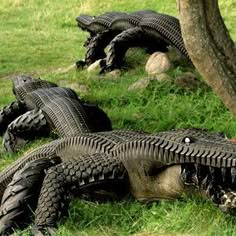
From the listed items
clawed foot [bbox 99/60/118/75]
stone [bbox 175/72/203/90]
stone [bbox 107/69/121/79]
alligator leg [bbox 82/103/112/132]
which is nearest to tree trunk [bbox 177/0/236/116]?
alligator leg [bbox 82/103/112/132]

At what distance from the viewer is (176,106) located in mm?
7508

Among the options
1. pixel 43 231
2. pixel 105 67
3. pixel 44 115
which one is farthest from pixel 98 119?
pixel 43 231

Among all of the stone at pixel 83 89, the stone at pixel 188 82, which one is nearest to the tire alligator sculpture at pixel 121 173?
the stone at pixel 188 82

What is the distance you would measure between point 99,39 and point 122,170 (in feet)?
20.6

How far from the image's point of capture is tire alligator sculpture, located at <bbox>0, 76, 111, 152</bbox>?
22.8ft

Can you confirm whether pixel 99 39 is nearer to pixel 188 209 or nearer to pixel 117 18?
pixel 117 18

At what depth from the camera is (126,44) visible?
9.70 meters

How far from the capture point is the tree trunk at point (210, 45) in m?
4.76

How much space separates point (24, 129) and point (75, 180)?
2913mm

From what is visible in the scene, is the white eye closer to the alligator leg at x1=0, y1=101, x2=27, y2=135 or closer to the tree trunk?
the tree trunk

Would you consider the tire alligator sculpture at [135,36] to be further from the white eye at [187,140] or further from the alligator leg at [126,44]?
the white eye at [187,140]

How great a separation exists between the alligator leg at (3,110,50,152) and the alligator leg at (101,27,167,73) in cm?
202

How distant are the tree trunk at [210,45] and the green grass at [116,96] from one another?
37.6 inches

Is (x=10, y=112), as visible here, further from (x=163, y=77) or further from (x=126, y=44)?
(x=126, y=44)
